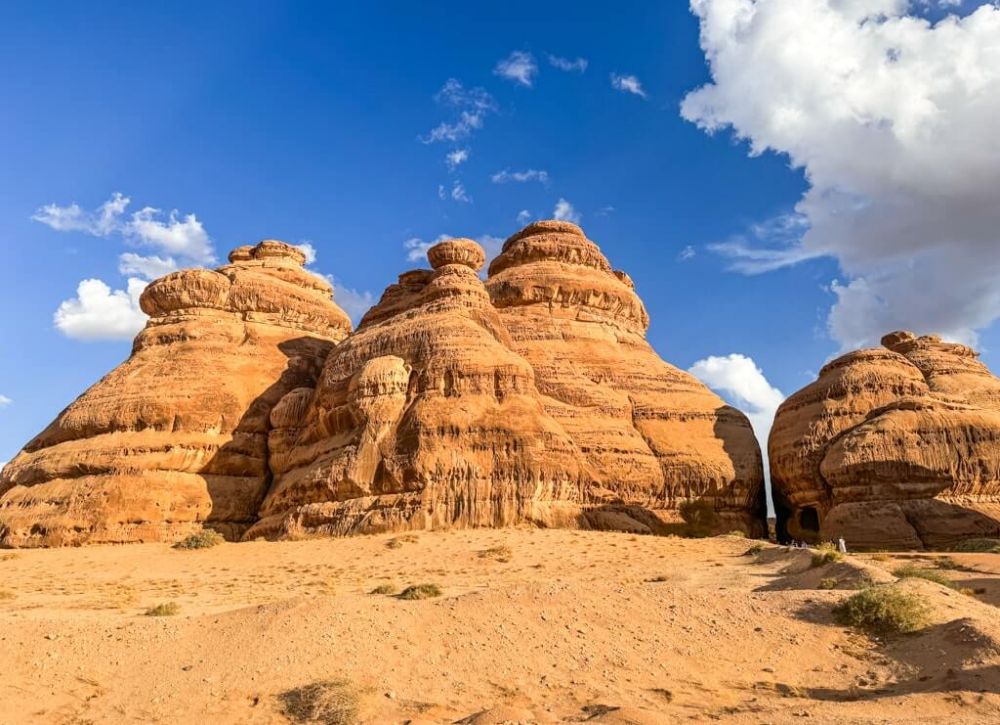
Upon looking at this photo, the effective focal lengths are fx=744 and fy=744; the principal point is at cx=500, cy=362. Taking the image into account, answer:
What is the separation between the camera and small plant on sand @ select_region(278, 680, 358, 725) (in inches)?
396

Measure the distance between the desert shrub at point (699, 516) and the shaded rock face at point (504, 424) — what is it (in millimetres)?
358

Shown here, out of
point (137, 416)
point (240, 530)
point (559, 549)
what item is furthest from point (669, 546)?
point (137, 416)

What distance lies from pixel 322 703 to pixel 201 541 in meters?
23.6

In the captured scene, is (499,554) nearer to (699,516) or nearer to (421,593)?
(421,593)

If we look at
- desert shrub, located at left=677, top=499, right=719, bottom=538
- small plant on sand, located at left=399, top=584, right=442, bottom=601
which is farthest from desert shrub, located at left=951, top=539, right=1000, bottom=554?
small plant on sand, located at left=399, top=584, right=442, bottom=601

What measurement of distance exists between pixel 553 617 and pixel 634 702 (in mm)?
2976

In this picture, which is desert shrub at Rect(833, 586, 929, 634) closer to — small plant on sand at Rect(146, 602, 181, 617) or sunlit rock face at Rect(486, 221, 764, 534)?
small plant on sand at Rect(146, 602, 181, 617)

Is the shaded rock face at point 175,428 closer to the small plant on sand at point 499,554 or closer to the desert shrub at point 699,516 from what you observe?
the small plant on sand at point 499,554

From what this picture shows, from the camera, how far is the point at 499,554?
2512 cm

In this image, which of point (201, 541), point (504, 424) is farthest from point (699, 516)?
point (201, 541)

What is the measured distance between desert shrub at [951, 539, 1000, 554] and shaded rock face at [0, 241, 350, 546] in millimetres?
31655

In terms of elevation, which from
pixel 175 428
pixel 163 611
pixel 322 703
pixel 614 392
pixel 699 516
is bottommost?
pixel 322 703

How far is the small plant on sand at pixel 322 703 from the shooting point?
10055 millimetres

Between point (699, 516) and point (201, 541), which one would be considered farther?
point (699, 516)
